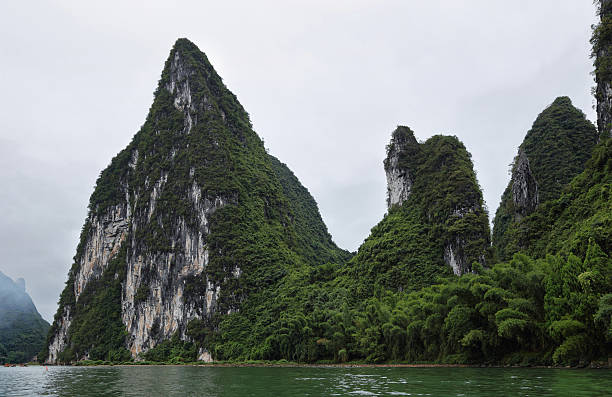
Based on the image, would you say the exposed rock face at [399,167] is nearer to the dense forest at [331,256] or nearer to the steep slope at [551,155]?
the dense forest at [331,256]

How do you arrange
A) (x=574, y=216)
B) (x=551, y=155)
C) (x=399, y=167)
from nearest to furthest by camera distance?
(x=574, y=216), (x=551, y=155), (x=399, y=167)

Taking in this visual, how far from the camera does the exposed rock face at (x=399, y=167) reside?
59.6 m

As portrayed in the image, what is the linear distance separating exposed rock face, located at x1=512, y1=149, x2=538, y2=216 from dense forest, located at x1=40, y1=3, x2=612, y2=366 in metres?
0.14

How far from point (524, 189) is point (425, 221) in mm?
12365

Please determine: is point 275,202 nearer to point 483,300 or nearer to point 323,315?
point 323,315

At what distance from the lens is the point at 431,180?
54.9 metres

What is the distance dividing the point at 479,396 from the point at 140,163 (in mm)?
83044

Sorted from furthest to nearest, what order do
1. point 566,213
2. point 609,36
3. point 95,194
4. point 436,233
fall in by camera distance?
point 95,194, point 436,233, point 609,36, point 566,213

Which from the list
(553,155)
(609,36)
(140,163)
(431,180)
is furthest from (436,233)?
(140,163)

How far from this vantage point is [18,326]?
114 metres

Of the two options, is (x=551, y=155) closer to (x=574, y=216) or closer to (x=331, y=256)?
(x=574, y=216)

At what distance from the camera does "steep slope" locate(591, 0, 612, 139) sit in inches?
1459

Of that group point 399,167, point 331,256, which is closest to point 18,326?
point 331,256

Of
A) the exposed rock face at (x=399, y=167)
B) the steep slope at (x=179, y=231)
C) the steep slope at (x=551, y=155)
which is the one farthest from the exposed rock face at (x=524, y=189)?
the steep slope at (x=179, y=231)
